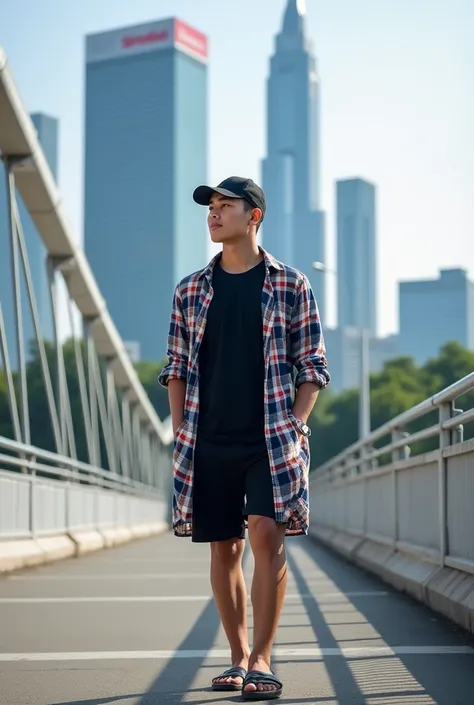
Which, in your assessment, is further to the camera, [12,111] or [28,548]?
[12,111]

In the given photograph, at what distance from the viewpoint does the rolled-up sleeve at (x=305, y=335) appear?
Answer: 4430mm

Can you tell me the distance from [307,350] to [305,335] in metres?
0.05

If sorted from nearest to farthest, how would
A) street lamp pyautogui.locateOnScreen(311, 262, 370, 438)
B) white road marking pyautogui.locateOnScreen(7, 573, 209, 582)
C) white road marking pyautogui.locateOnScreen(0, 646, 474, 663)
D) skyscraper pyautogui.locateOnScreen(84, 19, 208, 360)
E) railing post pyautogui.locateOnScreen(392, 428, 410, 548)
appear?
white road marking pyautogui.locateOnScreen(0, 646, 474, 663), railing post pyautogui.locateOnScreen(392, 428, 410, 548), white road marking pyautogui.locateOnScreen(7, 573, 209, 582), street lamp pyautogui.locateOnScreen(311, 262, 370, 438), skyscraper pyautogui.locateOnScreen(84, 19, 208, 360)

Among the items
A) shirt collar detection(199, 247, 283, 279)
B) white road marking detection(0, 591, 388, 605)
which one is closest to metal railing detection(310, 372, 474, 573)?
white road marking detection(0, 591, 388, 605)

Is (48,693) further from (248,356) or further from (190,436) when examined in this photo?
(248,356)

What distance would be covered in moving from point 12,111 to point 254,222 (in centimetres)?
1017

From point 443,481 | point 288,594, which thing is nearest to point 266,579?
point 443,481

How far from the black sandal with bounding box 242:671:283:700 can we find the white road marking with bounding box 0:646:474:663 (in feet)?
3.05

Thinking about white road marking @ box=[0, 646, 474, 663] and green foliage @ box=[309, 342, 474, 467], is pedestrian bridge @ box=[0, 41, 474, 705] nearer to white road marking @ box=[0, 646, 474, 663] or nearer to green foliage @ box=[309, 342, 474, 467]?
white road marking @ box=[0, 646, 474, 663]

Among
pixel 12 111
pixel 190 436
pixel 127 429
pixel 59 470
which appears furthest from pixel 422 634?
pixel 127 429

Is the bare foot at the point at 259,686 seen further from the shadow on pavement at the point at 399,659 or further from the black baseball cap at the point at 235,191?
the black baseball cap at the point at 235,191

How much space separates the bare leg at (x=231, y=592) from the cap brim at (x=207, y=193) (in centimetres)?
112

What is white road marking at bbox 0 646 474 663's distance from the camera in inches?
194

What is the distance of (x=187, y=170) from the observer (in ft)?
652
